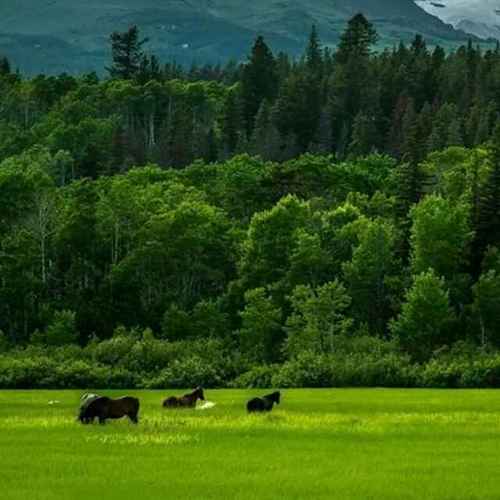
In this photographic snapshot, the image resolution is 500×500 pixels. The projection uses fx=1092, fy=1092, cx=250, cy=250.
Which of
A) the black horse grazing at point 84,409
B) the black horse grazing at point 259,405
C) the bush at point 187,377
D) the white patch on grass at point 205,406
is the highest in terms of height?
the black horse grazing at point 84,409

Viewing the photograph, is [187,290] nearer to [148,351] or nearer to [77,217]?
[77,217]

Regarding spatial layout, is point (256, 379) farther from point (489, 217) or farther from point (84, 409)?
point (489, 217)

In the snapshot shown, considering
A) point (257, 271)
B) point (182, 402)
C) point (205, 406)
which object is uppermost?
point (182, 402)

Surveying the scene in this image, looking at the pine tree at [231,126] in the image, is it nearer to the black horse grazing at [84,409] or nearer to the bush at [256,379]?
the bush at [256,379]

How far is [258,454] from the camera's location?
1146 inches

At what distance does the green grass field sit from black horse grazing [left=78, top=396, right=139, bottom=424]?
0.40 m

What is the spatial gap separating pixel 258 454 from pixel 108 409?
8704mm

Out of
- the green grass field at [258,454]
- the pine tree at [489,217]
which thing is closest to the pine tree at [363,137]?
the pine tree at [489,217]

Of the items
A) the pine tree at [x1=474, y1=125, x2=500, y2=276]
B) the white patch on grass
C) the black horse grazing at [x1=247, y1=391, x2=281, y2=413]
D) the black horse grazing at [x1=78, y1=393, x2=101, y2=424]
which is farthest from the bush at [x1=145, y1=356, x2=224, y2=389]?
the black horse grazing at [x1=78, y1=393, x2=101, y2=424]

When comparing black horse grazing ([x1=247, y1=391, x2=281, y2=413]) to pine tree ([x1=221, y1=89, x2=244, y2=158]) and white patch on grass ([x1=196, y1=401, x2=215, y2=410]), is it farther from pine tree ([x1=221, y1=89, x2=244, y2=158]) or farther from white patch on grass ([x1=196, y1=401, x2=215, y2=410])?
pine tree ([x1=221, y1=89, x2=244, y2=158])

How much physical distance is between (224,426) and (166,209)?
8543 centimetres

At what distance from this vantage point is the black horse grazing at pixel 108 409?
1412 inches

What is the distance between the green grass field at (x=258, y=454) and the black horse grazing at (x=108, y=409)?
1.32 feet

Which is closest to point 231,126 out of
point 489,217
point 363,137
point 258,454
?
point 363,137
